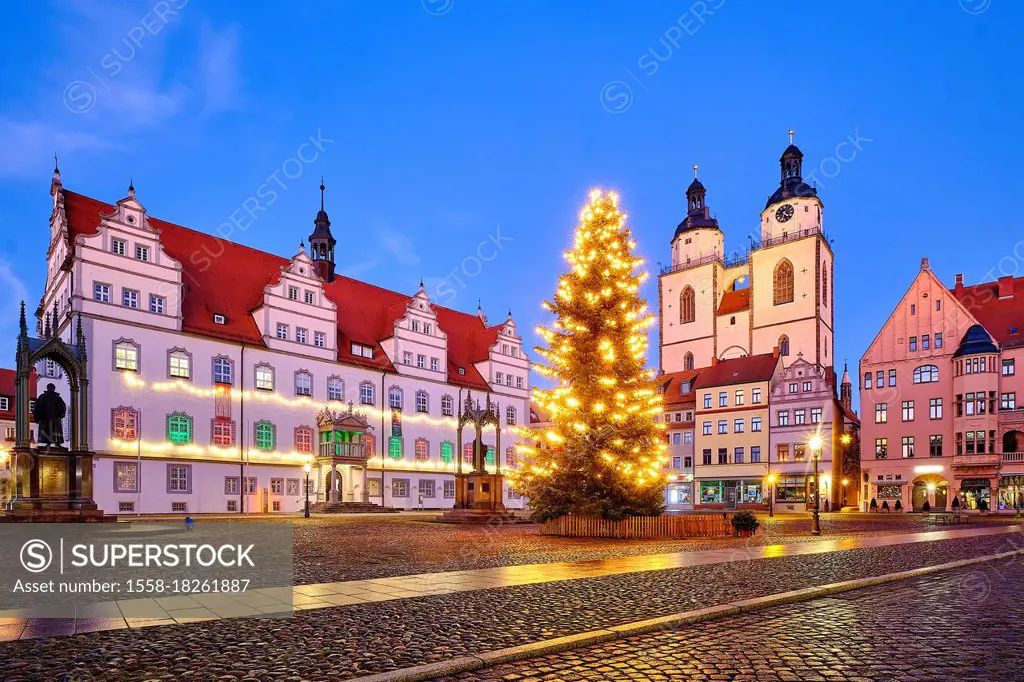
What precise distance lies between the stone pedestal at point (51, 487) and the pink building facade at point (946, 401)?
55.5m

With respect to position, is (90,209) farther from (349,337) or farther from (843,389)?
(843,389)

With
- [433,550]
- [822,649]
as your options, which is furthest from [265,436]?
[822,649]

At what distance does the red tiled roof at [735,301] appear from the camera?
86.6 metres

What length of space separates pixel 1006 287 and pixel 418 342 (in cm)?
4565

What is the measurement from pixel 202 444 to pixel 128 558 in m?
30.0

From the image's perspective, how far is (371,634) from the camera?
8.05 meters

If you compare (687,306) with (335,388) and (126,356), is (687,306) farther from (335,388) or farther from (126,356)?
(126,356)

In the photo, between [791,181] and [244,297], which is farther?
[791,181]

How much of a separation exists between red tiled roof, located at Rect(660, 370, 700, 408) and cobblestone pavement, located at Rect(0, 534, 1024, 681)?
60.8m

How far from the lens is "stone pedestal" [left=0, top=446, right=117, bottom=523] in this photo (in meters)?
23.3

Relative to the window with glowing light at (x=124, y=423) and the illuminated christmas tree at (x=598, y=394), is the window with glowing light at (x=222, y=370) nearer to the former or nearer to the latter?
the window with glowing light at (x=124, y=423)

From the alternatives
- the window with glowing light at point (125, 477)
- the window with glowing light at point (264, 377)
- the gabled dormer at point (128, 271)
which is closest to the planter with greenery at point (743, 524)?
the window with glowing light at point (125, 477)

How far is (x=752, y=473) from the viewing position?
65.6 meters

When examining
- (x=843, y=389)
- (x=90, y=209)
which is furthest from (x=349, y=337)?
(x=843, y=389)
